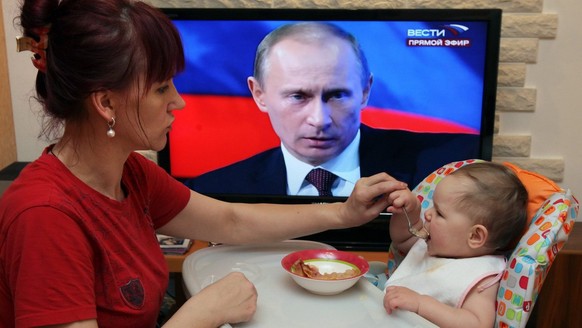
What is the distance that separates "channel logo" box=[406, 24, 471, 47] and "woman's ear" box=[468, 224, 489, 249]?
105 centimetres

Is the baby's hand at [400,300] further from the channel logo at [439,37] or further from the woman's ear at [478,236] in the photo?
the channel logo at [439,37]

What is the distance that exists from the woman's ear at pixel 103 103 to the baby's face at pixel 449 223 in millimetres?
832

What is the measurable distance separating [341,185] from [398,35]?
645mm

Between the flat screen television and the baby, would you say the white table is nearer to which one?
the baby

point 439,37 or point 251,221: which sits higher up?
point 439,37

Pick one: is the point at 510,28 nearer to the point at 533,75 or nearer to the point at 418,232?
the point at 533,75

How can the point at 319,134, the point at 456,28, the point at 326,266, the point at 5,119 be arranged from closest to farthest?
the point at 326,266, the point at 456,28, the point at 319,134, the point at 5,119

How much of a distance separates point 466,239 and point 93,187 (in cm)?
90

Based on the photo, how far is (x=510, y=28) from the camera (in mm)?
2504

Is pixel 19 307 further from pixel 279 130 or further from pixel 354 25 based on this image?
pixel 354 25

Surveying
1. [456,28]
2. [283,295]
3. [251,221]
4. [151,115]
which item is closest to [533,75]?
[456,28]

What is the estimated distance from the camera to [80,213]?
1150 mm

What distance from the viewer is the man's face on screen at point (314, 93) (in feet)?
7.72

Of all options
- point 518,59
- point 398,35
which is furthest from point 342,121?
point 518,59
